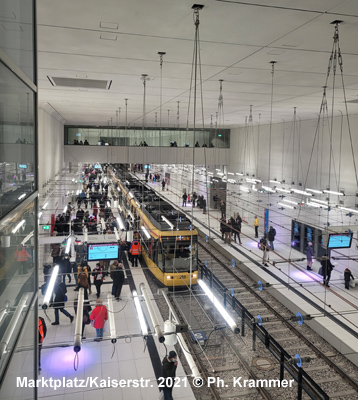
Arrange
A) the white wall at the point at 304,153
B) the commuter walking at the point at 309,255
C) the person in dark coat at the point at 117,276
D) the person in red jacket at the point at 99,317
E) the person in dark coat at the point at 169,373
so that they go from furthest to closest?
the white wall at the point at 304,153 < the commuter walking at the point at 309,255 < the person in dark coat at the point at 117,276 < the person in red jacket at the point at 99,317 < the person in dark coat at the point at 169,373

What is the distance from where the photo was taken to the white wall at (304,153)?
706 inches

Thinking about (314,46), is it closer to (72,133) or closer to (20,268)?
(20,268)

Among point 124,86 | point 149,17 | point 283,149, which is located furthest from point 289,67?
point 283,149

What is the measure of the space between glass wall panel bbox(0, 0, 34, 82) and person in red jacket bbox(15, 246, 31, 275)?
1.27 m

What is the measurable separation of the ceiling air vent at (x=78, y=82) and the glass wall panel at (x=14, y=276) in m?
8.46

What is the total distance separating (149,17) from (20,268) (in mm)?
4291

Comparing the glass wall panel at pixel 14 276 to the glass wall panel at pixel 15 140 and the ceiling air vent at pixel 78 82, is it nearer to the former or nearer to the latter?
the glass wall panel at pixel 15 140

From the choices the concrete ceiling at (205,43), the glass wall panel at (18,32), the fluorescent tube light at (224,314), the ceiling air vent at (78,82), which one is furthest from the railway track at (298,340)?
the ceiling air vent at (78,82)

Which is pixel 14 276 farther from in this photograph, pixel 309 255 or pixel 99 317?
pixel 309 255

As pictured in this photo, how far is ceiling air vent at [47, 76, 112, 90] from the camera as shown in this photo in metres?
10.8

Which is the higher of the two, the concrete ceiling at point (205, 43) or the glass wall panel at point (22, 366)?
the concrete ceiling at point (205, 43)

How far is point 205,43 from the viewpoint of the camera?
22.1 feet

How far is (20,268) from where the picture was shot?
2.72 m

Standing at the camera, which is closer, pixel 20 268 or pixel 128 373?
pixel 20 268
